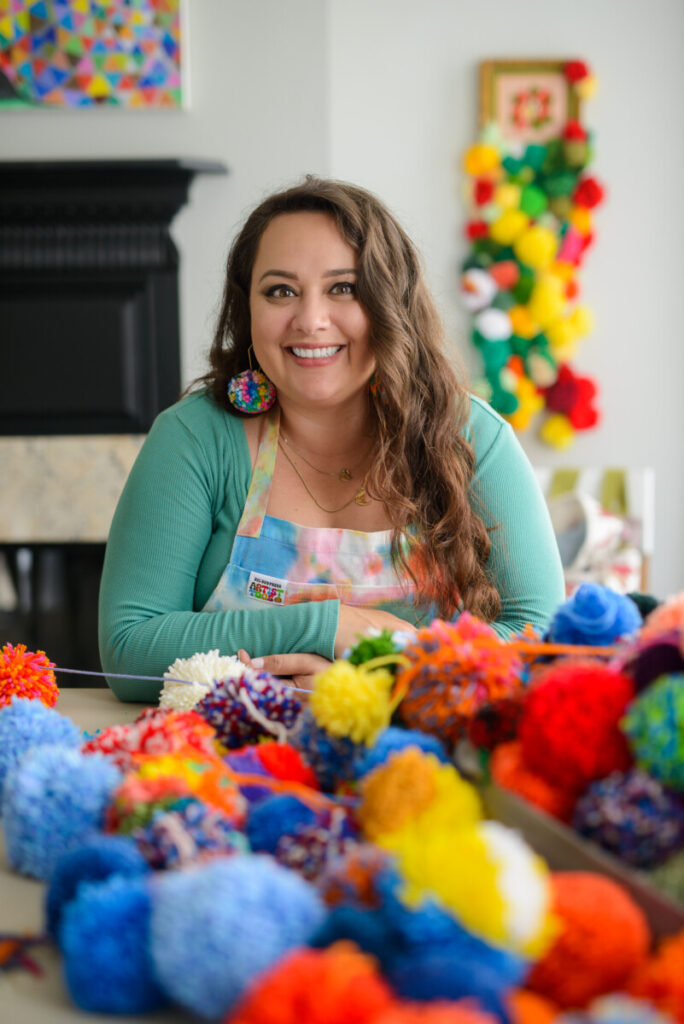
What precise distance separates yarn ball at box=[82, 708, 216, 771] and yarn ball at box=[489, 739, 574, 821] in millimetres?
188

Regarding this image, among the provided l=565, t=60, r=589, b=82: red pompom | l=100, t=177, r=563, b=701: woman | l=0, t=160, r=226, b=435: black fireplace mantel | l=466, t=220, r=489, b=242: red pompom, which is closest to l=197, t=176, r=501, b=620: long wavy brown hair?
l=100, t=177, r=563, b=701: woman

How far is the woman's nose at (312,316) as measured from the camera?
51.6 inches

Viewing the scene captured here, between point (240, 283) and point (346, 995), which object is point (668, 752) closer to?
point (346, 995)

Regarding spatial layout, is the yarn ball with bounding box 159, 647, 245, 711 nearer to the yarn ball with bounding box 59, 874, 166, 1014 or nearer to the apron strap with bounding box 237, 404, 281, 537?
the yarn ball with bounding box 59, 874, 166, 1014

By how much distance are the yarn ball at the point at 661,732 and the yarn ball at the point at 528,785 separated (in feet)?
0.14

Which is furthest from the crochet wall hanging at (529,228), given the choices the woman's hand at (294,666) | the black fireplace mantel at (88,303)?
the woman's hand at (294,666)

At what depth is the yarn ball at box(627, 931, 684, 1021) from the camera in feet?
1.10

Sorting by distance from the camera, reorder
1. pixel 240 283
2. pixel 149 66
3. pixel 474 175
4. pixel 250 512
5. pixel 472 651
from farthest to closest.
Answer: pixel 474 175, pixel 149 66, pixel 240 283, pixel 250 512, pixel 472 651

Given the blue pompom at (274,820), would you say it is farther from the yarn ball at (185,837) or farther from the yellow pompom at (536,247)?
the yellow pompom at (536,247)

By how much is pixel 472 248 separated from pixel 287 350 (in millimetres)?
2372

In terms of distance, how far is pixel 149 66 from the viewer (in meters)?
2.85

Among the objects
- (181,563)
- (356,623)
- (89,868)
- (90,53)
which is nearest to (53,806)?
(89,868)

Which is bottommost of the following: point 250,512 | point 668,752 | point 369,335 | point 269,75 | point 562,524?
point 562,524

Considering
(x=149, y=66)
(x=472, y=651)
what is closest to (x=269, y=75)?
(x=149, y=66)
